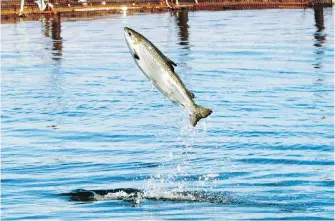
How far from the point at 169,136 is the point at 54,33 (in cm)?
2239

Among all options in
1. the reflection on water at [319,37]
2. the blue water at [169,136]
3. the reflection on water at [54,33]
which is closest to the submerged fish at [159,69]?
the blue water at [169,136]

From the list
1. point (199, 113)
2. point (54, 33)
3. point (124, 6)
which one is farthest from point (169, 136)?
point (124, 6)

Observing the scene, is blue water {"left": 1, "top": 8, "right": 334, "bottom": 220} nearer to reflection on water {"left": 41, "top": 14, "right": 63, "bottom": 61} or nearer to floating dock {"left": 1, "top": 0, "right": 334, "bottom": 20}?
reflection on water {"left": 41, "top": 14, "right": 63, "bottom": 61}

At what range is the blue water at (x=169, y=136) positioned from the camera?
41.1ft

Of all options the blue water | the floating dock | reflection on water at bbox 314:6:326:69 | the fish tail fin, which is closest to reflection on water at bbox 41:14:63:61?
the blue water

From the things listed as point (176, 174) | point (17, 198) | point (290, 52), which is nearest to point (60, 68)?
point (290, 52)

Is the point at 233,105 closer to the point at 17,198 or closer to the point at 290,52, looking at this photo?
the point at 17,198

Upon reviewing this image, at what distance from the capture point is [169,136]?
1816 centimetres

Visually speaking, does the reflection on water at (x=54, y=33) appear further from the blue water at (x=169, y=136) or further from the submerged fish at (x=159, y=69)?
the submerged fish at (x=159, y=69)

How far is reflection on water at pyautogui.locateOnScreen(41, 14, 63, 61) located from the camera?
108ft

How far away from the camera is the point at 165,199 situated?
12.8 meters

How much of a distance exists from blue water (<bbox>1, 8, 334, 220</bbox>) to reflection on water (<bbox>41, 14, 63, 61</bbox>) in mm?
271

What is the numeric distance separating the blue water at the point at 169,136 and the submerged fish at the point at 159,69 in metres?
2.29

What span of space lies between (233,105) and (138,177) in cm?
700
